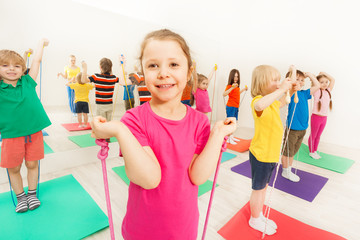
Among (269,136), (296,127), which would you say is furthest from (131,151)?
(296,127)

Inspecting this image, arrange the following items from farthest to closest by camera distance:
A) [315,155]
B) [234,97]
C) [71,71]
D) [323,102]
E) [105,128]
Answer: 1. [234,97]
2. [315,155]
3. [323,102]
4. [71,71]
5. [105,128]

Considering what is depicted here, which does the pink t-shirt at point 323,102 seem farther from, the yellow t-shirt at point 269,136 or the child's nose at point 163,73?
the child's nose at point 163,73

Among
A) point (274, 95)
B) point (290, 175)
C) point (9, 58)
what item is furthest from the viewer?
point (290, 175)

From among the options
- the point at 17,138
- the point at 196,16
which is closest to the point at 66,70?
the point at 17,138

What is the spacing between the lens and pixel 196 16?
13.4ft

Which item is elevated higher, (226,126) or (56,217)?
(226,126)

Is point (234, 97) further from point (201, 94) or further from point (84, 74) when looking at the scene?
point (84, 74)

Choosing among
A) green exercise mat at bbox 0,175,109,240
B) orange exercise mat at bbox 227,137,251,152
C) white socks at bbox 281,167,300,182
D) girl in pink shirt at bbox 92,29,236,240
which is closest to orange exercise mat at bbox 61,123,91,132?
green exercise mat at bbox 0,175,109,240

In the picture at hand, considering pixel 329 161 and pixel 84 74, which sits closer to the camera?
pixel 84 74

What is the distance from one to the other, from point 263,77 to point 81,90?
6.08 feet

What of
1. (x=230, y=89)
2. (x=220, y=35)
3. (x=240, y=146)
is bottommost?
(x=240, y=146)

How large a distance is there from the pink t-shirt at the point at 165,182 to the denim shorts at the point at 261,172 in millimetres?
927

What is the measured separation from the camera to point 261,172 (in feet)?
4.78

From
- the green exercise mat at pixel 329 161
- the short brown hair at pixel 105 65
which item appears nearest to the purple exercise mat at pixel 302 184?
the green exercise mat at pixel 329 161
